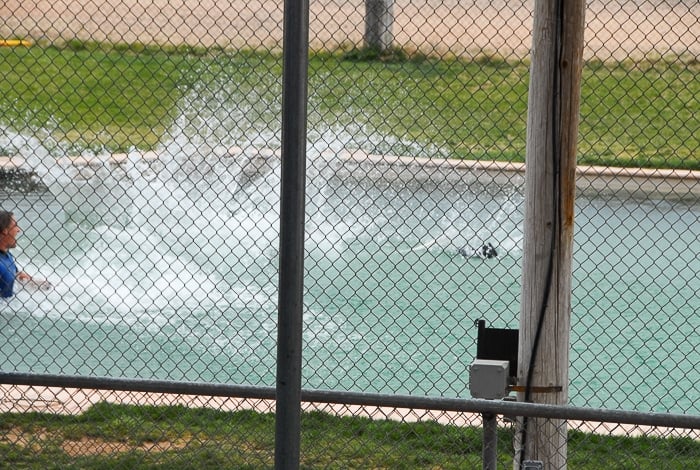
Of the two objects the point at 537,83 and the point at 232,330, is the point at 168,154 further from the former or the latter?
the point at 537,83

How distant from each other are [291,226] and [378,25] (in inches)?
470

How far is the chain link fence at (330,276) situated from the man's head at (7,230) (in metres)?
0.01

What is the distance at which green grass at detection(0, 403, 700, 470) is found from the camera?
16.8 ft

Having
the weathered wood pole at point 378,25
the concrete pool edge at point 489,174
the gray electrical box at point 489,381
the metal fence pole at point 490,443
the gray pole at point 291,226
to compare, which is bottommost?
the metal fence pole at point 490,443

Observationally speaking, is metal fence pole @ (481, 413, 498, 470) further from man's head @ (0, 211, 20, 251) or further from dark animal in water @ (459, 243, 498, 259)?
dark animal in water @ (459, 243, 498, 259)

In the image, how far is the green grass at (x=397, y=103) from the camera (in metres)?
13.1

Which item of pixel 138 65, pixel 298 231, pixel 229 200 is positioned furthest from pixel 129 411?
pixel 138 65

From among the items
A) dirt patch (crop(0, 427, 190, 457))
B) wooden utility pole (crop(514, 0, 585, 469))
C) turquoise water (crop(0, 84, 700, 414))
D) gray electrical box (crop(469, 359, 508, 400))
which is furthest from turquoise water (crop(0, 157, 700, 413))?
gray electrical box (crop(469, 359, 508, 400))

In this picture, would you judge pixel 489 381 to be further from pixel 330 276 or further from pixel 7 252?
pixel 330 276

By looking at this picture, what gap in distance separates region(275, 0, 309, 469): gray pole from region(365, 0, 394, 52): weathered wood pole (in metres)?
11.4

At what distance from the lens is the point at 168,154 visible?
43.1 feet

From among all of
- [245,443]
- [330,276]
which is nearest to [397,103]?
[330,276]

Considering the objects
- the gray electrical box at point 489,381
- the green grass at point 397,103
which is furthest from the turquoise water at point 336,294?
the gray electrical box at point 489,381

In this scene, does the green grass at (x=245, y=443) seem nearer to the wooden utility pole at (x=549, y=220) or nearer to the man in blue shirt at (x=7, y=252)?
the wooden utility pole at (x=549, y=220)
